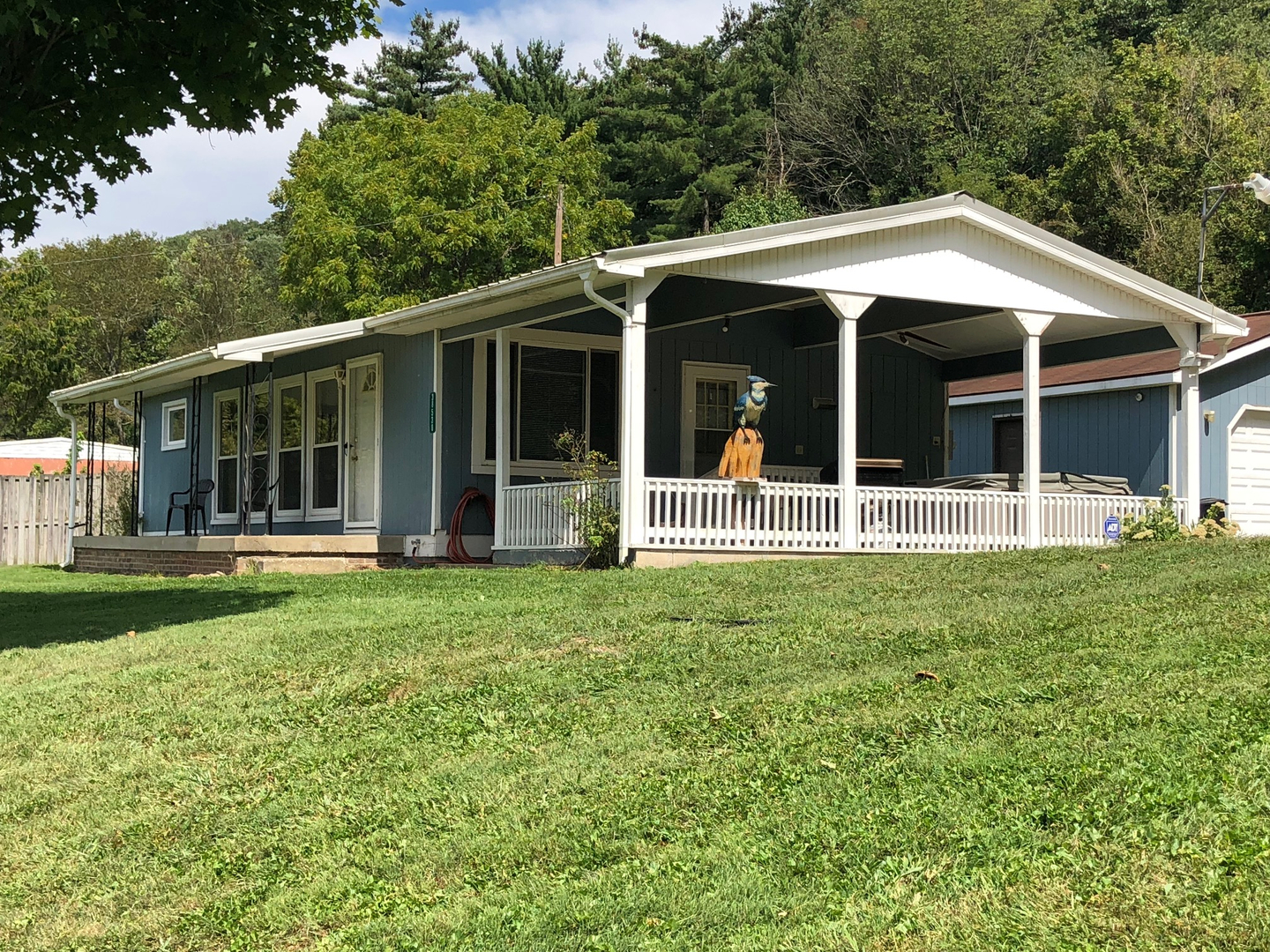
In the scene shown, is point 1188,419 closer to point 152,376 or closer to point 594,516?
point 594,516

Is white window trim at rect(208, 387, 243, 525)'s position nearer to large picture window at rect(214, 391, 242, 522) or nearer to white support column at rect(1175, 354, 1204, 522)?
large picture window at rect(214, 391, 242, 522)

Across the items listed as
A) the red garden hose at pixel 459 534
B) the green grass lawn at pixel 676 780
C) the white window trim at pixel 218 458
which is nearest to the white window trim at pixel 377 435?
the red garden hose at pixel 459 534

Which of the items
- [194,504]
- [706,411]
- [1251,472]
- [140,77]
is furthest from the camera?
[1251,472]

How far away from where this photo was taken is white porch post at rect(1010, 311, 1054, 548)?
14.2 metres

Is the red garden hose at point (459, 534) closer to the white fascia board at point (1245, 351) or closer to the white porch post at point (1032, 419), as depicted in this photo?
the white porch post at point (1032, 419)

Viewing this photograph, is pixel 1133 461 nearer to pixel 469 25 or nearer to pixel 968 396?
pixel 968 396

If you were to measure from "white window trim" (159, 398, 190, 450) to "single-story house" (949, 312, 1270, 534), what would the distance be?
10986 millimetres

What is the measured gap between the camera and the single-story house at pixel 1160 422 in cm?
1950

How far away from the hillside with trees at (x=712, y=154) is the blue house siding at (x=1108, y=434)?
12.0m

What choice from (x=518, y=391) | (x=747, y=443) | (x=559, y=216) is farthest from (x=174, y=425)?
(x=559, y=216)

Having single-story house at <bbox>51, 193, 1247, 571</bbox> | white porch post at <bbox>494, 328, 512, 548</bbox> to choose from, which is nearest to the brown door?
single-story house at <bbox>51, 193, 1247, 571</bbox>

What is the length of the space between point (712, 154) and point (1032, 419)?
29.9m

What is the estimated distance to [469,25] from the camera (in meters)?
45.6

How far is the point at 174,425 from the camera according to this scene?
20672 mm
